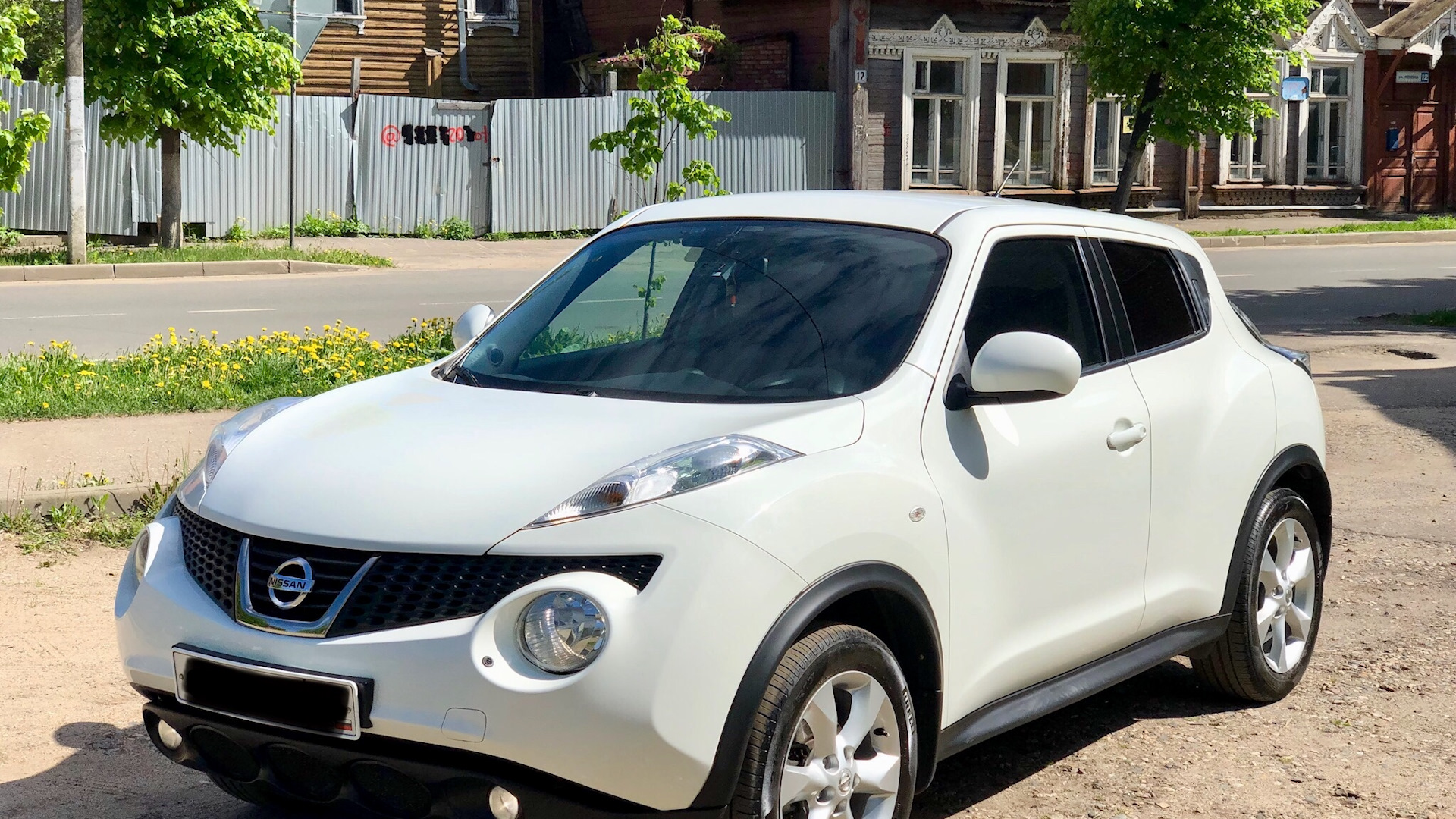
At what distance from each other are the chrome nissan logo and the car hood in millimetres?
52

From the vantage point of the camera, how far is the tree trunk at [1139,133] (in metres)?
27.4

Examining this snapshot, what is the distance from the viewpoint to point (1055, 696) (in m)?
4.07

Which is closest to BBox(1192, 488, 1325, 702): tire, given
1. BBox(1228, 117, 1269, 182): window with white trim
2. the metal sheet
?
the metal sheet

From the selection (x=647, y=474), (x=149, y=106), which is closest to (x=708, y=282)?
(x=647, y=474)

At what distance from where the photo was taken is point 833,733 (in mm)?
3342

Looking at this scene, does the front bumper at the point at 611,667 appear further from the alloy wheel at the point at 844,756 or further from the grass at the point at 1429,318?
the grass at the point at 1429,318

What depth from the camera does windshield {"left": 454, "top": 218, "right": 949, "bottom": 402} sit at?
3.83 m

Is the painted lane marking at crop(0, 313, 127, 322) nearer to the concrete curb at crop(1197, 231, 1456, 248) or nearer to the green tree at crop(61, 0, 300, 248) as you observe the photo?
the green tree at crop(61, 0, 300, 248)

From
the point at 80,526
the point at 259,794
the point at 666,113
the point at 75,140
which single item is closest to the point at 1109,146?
the point at 75,140

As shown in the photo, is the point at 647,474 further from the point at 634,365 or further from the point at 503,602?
the point at 634,365

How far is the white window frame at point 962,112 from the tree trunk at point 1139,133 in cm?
283

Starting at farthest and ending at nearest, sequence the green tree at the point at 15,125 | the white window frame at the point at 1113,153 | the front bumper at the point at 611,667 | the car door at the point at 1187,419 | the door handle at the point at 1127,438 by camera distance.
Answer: the white window frame at the point at 1113,153 → the green tree at the point at 15,125 → the car door at the point at 1187,419 → the door handle at the point at 1127,438 → the front bumper at the point at 611,667

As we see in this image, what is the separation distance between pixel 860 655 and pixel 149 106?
1911cm

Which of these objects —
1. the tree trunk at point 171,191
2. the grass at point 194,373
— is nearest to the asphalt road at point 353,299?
the grass at point 194,373
